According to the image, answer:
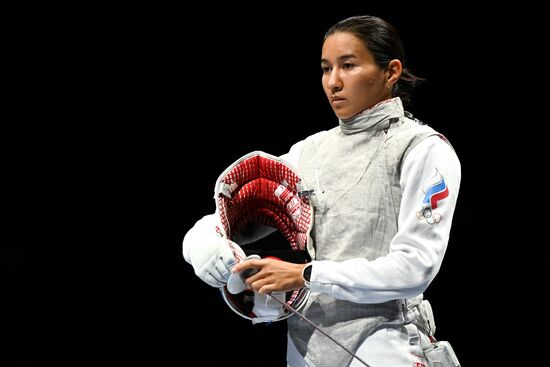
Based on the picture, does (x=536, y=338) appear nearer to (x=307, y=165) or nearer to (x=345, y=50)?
(x=307, y=165)

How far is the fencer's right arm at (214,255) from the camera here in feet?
4.18

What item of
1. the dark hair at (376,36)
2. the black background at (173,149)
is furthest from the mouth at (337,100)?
the black background at (173,149)

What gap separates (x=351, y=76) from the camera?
1411 millimetres


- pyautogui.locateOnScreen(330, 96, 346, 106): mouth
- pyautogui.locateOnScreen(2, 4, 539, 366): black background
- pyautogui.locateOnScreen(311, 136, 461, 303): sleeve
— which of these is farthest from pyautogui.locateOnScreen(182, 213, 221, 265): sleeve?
pyautogui.locateOnScreen(2, 4, 539, 366): black background

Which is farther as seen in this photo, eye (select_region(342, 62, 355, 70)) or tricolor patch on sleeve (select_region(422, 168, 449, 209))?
eye (select_region(342, 62, 355, 70))

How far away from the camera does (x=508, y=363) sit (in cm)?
238

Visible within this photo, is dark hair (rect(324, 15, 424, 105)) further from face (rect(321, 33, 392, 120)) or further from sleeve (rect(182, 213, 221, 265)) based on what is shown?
sleeve (rect(182, 213, 221, 265))

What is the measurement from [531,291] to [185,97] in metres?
1.35

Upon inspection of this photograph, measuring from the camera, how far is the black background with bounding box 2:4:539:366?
2.40 m

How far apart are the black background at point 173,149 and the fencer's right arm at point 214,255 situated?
1.15 meters

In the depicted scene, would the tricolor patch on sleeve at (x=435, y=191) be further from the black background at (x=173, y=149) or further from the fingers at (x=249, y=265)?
the black background at (x=173, y=149)

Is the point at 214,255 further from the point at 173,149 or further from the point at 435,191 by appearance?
the point at 173,149

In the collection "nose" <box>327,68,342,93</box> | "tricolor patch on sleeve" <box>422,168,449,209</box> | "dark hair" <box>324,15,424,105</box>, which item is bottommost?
"tricolor patch on sleeve" <box>422,168,449,209</box>

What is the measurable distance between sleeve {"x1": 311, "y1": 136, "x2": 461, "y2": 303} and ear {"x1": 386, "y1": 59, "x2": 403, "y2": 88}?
219 millimetres
